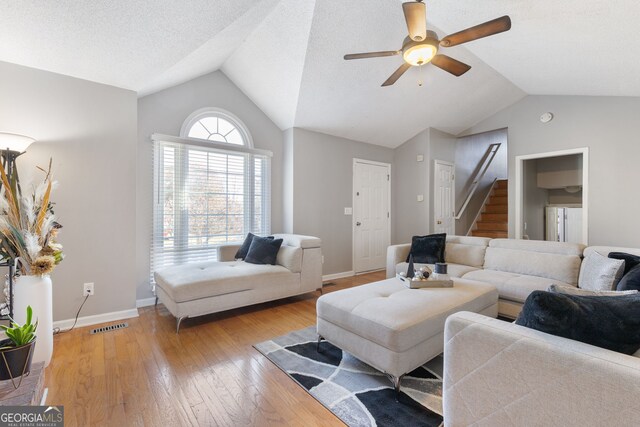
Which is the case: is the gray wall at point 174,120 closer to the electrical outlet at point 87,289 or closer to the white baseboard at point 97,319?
the white baseboard at point 97,319

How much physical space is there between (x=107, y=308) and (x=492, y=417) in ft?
11.2

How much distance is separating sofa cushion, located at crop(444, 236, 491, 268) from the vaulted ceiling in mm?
2194

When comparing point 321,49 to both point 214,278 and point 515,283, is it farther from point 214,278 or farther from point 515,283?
point 515,283

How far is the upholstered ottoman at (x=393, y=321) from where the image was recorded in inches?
71.0

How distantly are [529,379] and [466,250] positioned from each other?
296 centimetres

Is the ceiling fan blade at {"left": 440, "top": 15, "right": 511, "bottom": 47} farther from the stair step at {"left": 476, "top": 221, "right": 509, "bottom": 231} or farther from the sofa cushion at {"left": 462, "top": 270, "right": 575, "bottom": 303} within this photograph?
the stair step at {"left": 476, "top": 221, "right": 509, "bottom": 231}

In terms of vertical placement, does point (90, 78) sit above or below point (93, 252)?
above

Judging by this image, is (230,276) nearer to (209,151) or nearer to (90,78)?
(209,151)

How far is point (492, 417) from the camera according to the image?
3.80 feet

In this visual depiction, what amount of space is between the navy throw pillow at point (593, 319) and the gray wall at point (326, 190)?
141 inches

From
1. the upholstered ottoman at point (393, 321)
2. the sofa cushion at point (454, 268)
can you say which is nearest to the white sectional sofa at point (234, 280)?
the sofa cushion at point (454, 268)

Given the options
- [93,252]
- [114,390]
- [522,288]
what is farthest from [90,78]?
[522,288]

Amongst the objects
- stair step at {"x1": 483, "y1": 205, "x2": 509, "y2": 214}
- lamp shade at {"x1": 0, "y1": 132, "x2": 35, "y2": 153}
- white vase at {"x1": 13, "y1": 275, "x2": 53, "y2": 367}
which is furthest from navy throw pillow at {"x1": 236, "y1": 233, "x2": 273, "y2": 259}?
stair step at {"x1": 483, "y1": 205, "x2": 509, "y2": 214}

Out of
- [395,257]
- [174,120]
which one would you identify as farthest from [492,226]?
[174,120]
